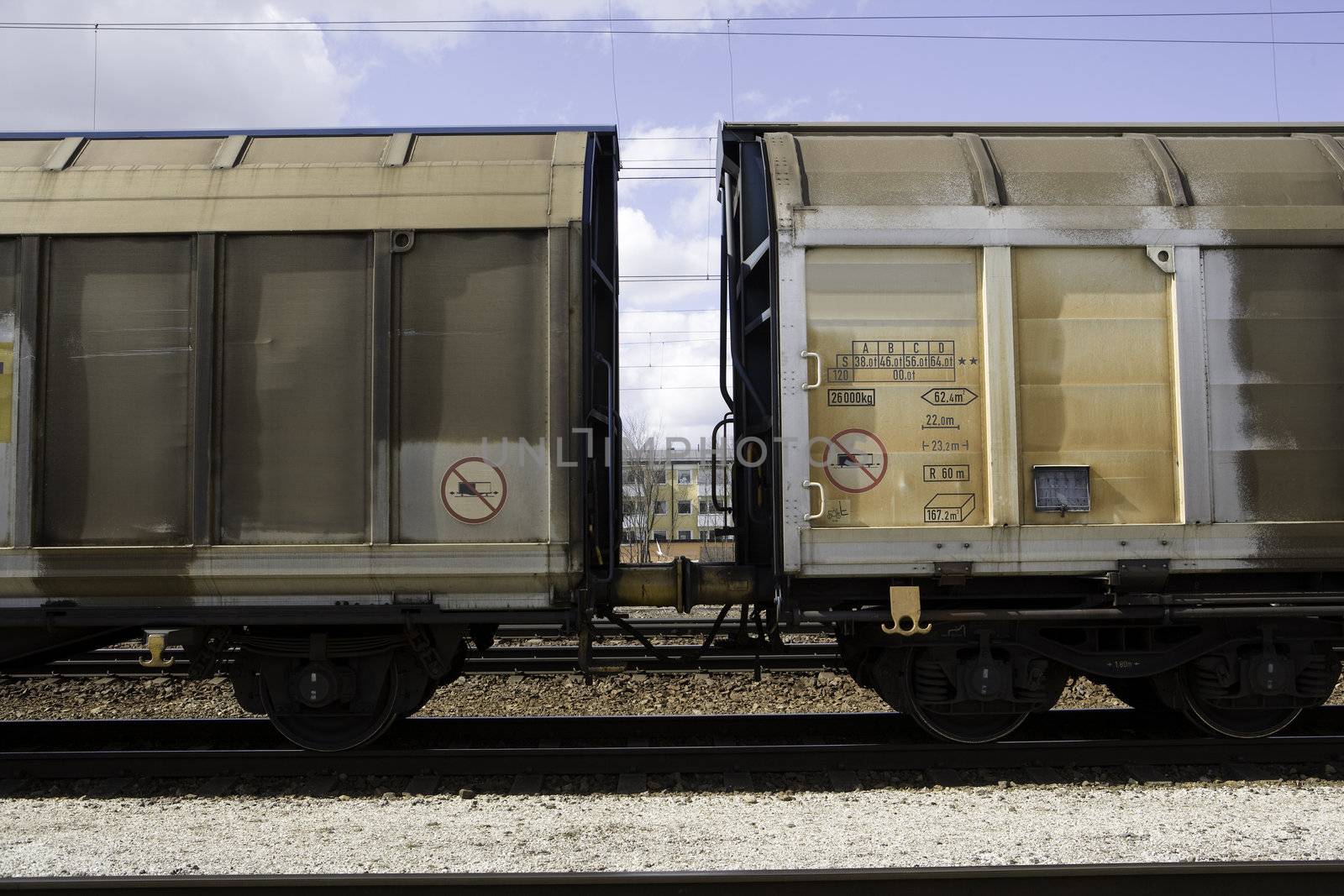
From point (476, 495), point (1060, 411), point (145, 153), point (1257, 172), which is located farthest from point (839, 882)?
point (145, 153)

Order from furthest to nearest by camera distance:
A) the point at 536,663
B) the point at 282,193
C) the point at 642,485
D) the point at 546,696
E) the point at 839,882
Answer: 1. the point at 642,485
2. the point at 536,663
3. the point at 546,696
4. the point at 282,193
5. the point at 839,882

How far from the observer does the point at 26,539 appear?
17.0 feet

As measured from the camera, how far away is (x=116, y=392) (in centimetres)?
528

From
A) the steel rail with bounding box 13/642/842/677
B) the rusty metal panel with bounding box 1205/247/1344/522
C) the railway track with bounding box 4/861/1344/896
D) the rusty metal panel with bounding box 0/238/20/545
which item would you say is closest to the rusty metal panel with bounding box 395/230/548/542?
the railway track with bounding box 4/861/1344/896

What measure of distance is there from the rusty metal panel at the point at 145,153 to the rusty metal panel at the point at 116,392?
0.59m

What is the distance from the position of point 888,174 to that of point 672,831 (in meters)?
4.18

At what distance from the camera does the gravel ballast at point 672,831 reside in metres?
4.19

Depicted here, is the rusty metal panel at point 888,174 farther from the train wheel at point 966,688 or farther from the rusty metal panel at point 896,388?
the train wheel at point 966,688

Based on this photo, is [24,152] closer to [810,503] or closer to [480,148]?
[480,148]

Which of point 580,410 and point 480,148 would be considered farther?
point 480,148

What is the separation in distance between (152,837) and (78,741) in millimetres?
2311

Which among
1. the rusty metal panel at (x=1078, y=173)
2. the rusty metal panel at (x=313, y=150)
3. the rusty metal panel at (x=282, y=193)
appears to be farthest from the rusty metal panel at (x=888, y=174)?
the rusty metal panel at (x=313, y=150)

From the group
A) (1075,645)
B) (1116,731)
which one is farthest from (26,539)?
(1116,731)

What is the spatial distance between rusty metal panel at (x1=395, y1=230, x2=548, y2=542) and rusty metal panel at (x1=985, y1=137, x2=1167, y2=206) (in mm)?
3109
